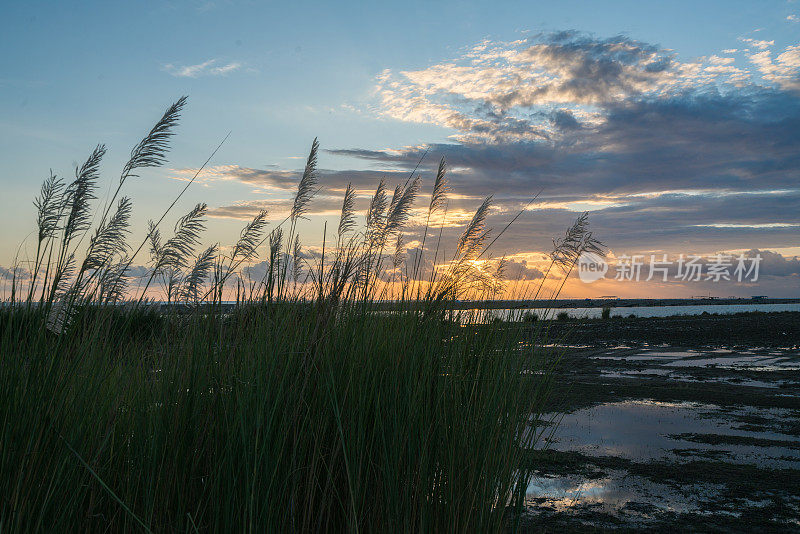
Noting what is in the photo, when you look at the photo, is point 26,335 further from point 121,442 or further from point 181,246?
point 181,246

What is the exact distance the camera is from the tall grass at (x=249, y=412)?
204 cm

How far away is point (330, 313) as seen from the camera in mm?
2869

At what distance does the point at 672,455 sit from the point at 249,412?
6.75 meters

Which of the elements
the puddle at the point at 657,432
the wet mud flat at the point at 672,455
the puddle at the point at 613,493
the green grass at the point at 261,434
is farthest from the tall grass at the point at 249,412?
the puddle at the point at 657,432

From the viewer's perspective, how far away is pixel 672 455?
6875 mm

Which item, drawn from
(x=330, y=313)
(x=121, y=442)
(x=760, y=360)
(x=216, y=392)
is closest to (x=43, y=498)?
(x=121, y=442)

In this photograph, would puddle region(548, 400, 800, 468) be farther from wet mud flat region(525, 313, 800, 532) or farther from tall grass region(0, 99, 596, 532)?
tall grass region(0, 99, 596, 532)

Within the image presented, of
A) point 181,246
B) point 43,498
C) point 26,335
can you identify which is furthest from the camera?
point 181,246

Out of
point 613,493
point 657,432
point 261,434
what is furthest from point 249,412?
point 657,432

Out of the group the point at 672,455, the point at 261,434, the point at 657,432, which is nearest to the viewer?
the point at 261,434

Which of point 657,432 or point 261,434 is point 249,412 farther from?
point 657,432

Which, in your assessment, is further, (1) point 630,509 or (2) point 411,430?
(1) point 630,509

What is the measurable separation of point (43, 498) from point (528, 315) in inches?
127

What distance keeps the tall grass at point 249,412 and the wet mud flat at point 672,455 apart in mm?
832
